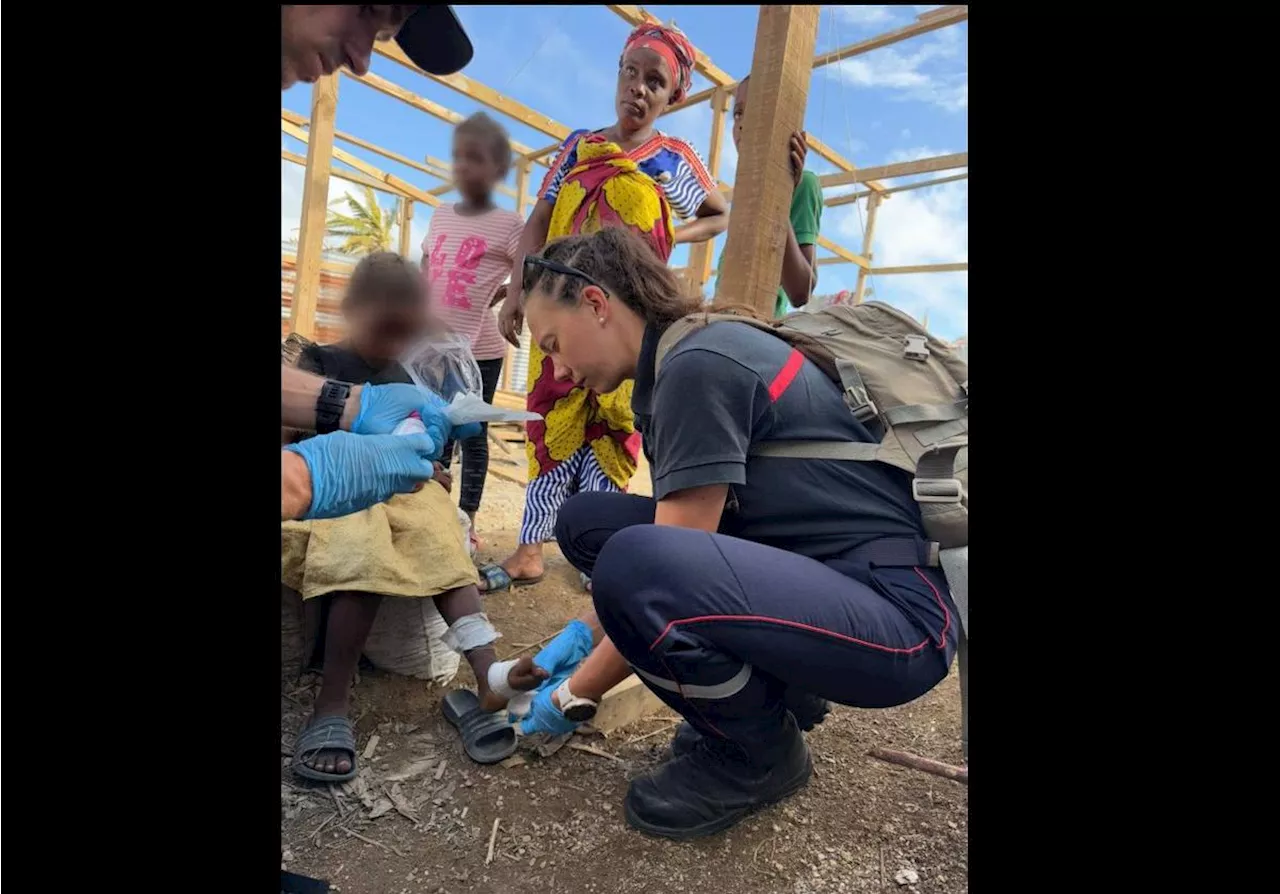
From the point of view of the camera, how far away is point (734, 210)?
171 cm

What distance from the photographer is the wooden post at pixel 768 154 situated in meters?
1.56

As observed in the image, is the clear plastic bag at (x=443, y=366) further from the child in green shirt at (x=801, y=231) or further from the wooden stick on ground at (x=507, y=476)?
the wooden stick on ground at (x=507, y=476)

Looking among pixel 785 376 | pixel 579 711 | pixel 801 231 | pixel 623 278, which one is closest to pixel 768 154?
pixel 623 278

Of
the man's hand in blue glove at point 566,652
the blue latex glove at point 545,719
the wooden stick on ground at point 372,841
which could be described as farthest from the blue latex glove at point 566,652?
the wooden stick on ground at point 372,841

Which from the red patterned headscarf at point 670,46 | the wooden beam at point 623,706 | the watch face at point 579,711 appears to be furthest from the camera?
the red patterned headscarf at point 670,46

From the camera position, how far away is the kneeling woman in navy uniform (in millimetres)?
1188

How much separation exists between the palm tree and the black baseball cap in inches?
15.6

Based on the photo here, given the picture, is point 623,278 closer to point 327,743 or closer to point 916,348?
point 916,348

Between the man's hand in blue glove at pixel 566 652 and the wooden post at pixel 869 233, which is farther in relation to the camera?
the wooden post at pixel 869 233

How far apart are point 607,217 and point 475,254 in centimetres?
47

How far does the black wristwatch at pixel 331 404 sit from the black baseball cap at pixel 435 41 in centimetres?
60

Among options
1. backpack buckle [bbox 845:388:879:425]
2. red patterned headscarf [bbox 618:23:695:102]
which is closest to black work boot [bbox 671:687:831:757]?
backpack buckle [bbox 845:388:879:425]

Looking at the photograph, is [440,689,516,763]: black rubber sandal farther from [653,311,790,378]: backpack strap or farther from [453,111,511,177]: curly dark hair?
[453,111,511,177]: curly dark hair
